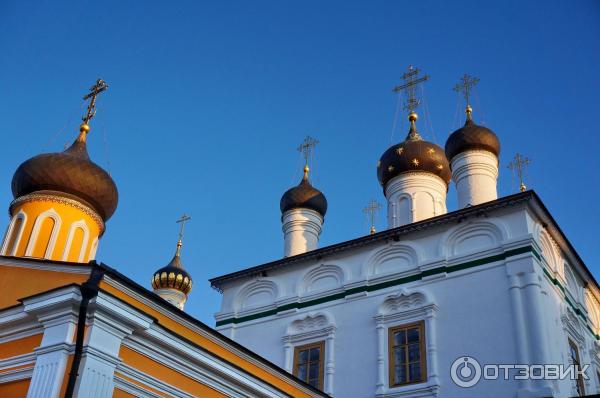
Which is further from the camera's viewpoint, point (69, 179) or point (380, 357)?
point (69, 179)

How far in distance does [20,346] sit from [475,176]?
9.21 meters

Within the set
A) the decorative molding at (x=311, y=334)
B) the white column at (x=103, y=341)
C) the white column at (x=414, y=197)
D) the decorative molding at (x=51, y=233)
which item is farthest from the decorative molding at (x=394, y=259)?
the white column at (x=103, y=341)

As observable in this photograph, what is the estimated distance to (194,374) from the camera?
7.63 m

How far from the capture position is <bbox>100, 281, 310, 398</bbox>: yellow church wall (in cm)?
737

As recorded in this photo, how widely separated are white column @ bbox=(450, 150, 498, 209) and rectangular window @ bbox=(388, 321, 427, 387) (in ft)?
10.1

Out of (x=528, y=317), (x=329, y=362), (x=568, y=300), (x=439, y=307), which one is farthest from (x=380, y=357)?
(x=568, y=300)

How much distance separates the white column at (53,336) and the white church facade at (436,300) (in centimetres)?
579

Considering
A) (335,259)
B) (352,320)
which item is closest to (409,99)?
(335,259)

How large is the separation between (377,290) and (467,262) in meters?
1.63

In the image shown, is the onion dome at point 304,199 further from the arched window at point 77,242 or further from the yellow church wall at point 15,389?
the yellow church wall at point 15,389

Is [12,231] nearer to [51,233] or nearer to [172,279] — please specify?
[51,233]

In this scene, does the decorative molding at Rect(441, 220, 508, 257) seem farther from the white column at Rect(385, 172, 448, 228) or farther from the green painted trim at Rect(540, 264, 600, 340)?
the white column at Rect(385, 172, 448, 228)

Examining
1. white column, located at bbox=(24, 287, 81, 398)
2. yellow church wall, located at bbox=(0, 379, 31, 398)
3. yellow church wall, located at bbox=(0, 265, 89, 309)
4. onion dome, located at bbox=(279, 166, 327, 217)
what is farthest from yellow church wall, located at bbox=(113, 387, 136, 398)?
onion dome, located at bbox=(279, 166, 327, 217)

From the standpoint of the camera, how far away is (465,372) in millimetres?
10469
